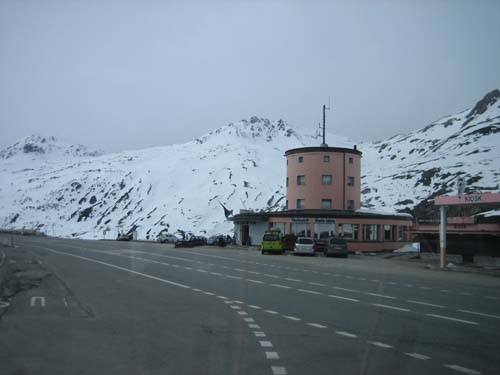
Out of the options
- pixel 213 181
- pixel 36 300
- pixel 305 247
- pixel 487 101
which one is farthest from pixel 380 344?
pixel 487 101

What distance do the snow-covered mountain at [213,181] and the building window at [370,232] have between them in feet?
113

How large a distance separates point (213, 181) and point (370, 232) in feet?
271

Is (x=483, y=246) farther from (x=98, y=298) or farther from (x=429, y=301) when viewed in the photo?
(x=98, y=298)

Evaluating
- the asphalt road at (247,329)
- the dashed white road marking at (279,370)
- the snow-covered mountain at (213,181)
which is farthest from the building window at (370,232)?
the dashed white road marking at (279,370)

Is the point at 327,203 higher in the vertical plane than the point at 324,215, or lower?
higher

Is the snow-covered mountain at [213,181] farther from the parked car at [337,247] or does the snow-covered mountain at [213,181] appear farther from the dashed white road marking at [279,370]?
→ the dashed white road marking at [279,370]

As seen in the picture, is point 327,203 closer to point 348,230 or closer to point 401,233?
point 348,230

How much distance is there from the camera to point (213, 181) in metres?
133

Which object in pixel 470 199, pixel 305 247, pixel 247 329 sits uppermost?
pixel 470 199

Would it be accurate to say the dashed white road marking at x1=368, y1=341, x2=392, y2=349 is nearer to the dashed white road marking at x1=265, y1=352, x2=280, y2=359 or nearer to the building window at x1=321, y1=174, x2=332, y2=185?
the dashed white road marking at x1=265, y1=352, x2=280, y2=359

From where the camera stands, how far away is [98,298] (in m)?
15.6

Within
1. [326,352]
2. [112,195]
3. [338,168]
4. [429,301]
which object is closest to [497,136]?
[338,168]

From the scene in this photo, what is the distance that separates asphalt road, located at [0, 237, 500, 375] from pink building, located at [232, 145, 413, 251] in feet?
106

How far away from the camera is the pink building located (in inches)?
2052
